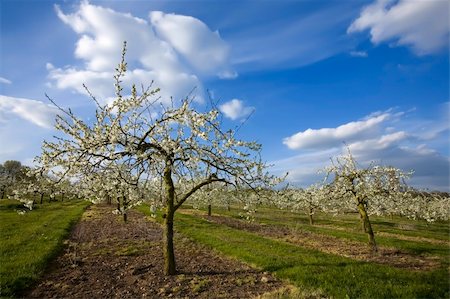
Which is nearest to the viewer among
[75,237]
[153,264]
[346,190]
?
[153,264]

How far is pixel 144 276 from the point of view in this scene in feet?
47.0

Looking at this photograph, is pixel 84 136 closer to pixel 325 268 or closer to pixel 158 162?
pixel 158 162

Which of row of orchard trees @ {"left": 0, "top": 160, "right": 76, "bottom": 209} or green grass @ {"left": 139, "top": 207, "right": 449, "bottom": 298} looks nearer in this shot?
green grass @ {"left": 139, "top": 207, "right": 449, "bottom": 298}

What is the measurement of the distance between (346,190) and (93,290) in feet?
62.7

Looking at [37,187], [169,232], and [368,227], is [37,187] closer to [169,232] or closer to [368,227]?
[169,232]

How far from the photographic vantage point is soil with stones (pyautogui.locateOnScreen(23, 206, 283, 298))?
12.2 metres

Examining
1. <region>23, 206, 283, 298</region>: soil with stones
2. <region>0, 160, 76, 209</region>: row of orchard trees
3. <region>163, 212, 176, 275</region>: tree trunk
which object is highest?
<region>0, 160, 76, 209</region>: row of orchard trees

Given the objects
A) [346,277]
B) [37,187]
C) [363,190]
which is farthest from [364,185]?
[37,187]

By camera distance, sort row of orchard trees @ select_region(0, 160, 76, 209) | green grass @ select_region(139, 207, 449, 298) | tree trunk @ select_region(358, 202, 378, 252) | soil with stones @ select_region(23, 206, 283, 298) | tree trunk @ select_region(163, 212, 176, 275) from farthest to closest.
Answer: tree trunk @ select_region(358, 202, 378, 252) < tree trunk @ select_region(163, 212, 176, 275) < soil with stones @ select_region(23, 206, 283, 298) < row of orchard trees @ select_region(0, 160, 76, 209) < green grass @ select_region(139, 207, 449, 298)

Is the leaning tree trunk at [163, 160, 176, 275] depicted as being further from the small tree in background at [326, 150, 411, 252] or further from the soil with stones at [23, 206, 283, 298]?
the small tree in background at [326, 150, 411, 252]

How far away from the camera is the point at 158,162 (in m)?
14.4

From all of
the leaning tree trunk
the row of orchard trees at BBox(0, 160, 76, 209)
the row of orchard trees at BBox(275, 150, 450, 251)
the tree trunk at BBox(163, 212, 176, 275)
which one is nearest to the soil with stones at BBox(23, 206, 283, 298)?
the tree trunk at BBox(163, 212, 176, 275)

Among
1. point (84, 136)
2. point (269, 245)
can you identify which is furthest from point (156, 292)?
point (269, 245)

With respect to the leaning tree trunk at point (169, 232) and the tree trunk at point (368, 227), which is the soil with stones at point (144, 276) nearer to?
the leaning tree trunk at point (169, 232)
